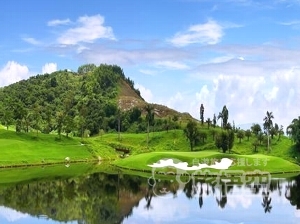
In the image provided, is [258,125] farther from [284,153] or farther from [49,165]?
[49,165]

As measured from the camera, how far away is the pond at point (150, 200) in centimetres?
5006

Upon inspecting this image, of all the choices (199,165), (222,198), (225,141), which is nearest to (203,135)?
(225,141)

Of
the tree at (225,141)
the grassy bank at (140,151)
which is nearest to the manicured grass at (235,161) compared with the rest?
the grassy bank at (140,151)

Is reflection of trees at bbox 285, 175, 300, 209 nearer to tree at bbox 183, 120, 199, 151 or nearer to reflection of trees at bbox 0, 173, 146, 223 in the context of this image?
reflection of trees at bbox 0, 173, 146, 223

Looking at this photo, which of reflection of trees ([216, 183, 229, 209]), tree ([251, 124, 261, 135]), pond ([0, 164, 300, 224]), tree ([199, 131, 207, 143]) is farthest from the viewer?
tree ([251, 124, 261, 135])

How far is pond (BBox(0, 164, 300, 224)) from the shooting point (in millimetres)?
50062

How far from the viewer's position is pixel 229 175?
291 feet

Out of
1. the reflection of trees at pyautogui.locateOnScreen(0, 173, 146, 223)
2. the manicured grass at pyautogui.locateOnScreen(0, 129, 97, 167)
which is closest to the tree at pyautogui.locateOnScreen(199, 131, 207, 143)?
the manicured grass at pyautogui.locateOnScreen(0, 129, 97, 167)

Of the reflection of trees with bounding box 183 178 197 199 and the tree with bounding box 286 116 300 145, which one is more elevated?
the tree with bounding box 286 116 300 145

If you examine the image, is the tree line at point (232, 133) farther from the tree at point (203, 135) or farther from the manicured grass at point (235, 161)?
the manicured grass at point (235, 161)

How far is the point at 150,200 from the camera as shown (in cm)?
6091

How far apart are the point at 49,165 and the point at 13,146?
13.1m

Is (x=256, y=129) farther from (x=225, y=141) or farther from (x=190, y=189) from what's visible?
(x=190, y=189)

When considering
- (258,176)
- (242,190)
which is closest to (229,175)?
(258,176)
